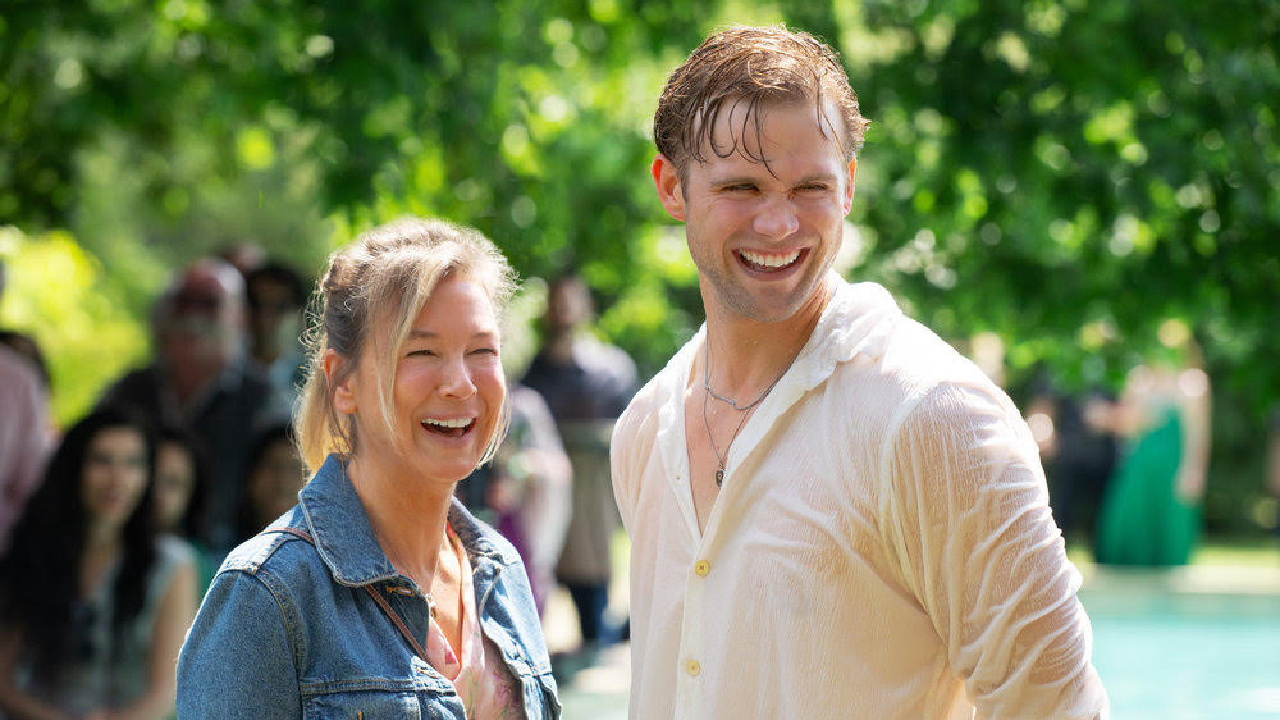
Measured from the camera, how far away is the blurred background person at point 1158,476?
14.6 meters

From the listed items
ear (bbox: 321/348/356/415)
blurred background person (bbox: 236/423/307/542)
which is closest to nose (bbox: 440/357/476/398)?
ear (bbox: 321/348/356/415)

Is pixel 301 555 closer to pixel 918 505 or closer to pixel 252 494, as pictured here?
pixel 918 505

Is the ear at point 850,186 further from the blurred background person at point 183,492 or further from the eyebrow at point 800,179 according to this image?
the blurred background person at point 183,492

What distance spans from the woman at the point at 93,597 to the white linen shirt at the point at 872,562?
3274mm

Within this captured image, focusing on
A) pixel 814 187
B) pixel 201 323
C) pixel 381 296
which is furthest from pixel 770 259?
pixel 201 323

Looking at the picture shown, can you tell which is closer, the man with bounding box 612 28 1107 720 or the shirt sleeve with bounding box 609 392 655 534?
the man with bounding box 612 28 1107 720

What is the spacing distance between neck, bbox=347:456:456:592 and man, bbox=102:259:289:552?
394cm

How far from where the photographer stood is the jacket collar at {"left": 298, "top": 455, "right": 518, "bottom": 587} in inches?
93.0

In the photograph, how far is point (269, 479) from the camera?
19.6ft

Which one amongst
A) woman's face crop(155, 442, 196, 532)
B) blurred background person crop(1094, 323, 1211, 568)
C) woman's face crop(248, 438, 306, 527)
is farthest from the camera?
blurred background person crop(1094, 323, 1211, 568)

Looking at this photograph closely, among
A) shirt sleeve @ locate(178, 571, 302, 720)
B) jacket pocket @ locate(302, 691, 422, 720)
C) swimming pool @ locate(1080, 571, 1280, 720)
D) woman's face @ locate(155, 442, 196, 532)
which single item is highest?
shirt sleeve @ locate(178, 571, 302, 720)

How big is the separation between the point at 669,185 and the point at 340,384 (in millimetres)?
609

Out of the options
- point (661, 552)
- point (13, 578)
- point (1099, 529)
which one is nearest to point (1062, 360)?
point (13, 578)

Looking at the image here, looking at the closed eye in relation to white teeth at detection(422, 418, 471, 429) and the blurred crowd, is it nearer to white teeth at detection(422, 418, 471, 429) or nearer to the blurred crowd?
white teeth at detection(422, 418, 471, 429)
